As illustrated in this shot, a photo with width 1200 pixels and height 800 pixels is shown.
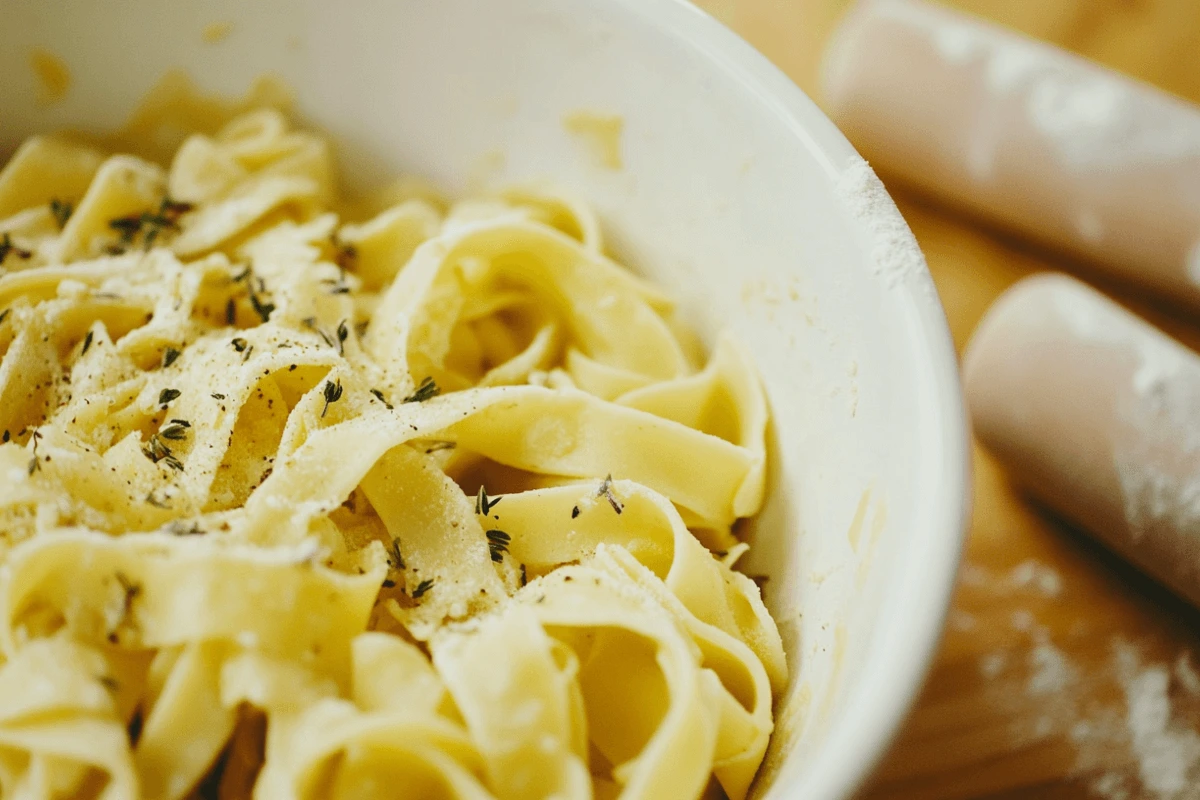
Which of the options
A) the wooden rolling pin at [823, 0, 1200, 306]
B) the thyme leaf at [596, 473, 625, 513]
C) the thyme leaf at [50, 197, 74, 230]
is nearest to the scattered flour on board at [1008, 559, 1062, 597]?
the wooden rolling pin at [823, 0, 1200, 306]

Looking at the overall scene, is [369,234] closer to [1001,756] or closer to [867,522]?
[867,522]

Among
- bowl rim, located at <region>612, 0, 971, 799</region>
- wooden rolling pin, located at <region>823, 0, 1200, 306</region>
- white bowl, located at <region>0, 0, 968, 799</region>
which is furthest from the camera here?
wooden rolling pin, located at <region>823, 0, 1200, 306</region>

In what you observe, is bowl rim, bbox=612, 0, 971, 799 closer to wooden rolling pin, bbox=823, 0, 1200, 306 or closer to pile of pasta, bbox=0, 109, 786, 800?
pile of pasta, bbox=0, 109, 786, 800

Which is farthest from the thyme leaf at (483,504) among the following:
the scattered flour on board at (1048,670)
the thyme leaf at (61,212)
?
the scattered flour on board at (1048,670)

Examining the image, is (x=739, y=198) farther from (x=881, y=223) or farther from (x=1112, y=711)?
(x=1112, y=711)

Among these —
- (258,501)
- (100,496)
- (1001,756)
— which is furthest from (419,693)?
(1001,756)

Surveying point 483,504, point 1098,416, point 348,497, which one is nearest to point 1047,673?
point 1098,416

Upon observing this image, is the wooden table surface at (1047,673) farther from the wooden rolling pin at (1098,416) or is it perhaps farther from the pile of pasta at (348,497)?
the pile of pasta at (348,497)
